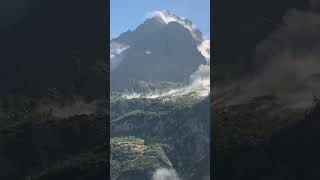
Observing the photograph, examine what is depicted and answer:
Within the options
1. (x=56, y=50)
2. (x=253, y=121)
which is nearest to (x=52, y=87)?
(x=56, y=50)

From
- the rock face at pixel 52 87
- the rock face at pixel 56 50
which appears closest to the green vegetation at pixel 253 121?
the rock face at pixel 52 87

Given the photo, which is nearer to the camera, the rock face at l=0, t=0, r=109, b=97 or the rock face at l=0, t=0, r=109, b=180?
the rock face at l=0, t=0, r=109, b=180

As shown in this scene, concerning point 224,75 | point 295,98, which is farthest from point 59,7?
point 295,98

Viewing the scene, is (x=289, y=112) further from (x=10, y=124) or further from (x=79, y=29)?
(x=10, y=124)

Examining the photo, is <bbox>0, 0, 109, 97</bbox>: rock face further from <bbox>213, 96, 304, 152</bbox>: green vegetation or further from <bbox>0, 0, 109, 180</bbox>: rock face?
<bbox>213, 96, 304, 152</bbox>: green vegetation

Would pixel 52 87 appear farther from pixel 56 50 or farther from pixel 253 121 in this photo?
pixel 253 121

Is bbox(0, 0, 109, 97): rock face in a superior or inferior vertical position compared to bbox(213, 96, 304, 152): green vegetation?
superior

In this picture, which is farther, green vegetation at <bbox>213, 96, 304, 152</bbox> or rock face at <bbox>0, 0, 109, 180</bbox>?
green vegetation at <bbox>213, 96, 304, 152</bbox>

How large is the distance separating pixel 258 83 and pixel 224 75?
116 centimetres

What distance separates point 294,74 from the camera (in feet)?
57.7

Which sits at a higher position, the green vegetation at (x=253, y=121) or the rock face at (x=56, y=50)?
the rock face at (x=56, y=50)

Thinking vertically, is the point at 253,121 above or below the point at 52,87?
below

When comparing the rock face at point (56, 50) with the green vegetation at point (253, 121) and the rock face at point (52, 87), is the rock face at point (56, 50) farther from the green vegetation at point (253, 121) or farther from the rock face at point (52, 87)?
the green vegetation at point (253, 121)

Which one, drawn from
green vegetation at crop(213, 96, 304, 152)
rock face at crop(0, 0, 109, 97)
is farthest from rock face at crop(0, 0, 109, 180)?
green vegetation at crop(213, 96, 304, 152)
